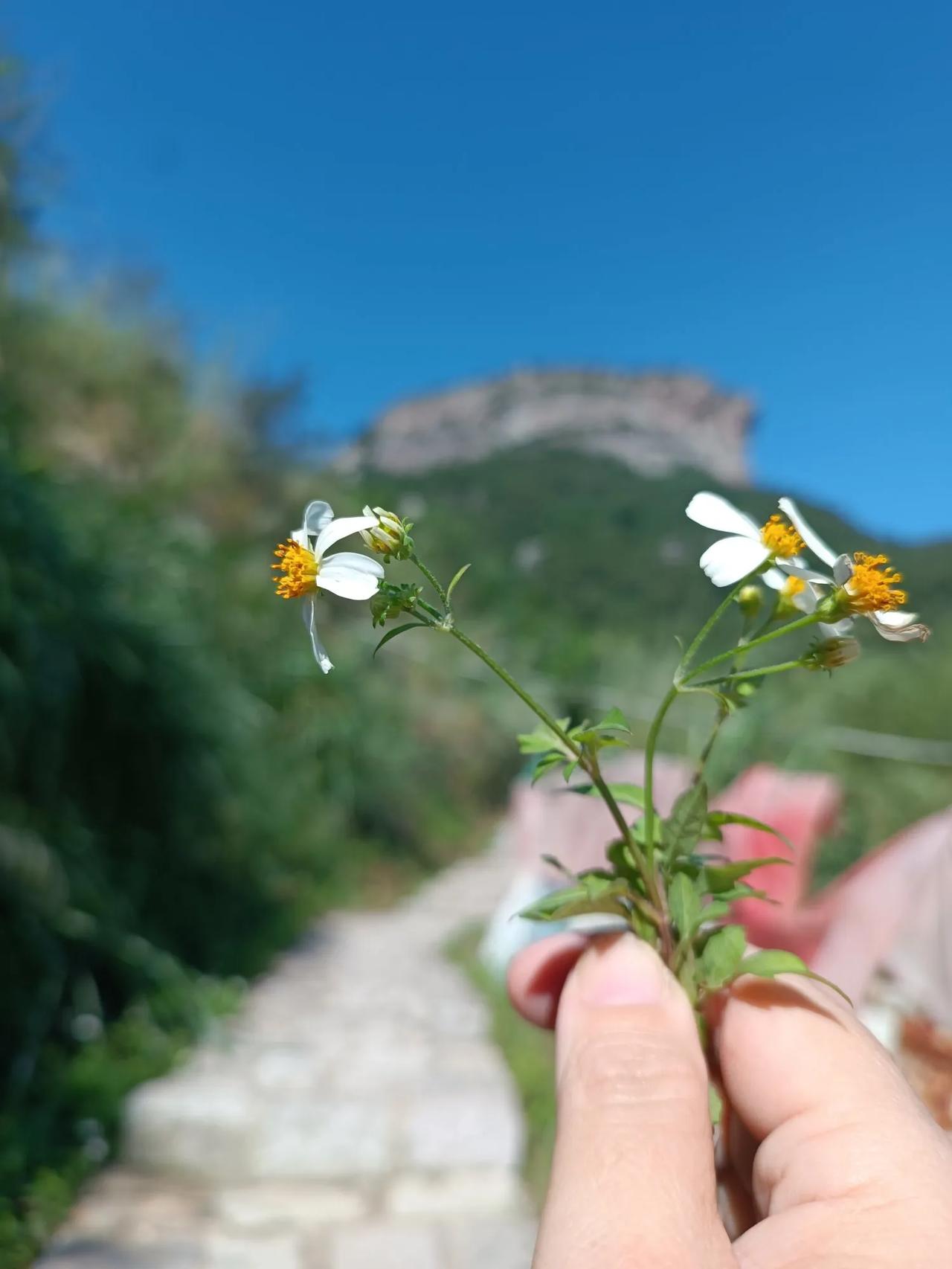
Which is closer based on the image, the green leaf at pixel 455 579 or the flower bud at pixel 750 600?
the green leaf at pixel 455 579

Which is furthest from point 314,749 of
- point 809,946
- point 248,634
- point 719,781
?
point 809,946

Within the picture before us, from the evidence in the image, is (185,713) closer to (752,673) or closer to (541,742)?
(541,742)

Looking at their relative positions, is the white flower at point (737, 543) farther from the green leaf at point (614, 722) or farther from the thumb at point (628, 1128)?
the thumb at point (628, 1128)

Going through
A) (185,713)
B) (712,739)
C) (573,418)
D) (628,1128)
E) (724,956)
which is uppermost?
(573,418)

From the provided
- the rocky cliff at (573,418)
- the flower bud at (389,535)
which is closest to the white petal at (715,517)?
the flower bud at (389,535)

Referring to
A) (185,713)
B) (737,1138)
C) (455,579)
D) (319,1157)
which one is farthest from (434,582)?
(185,713)
